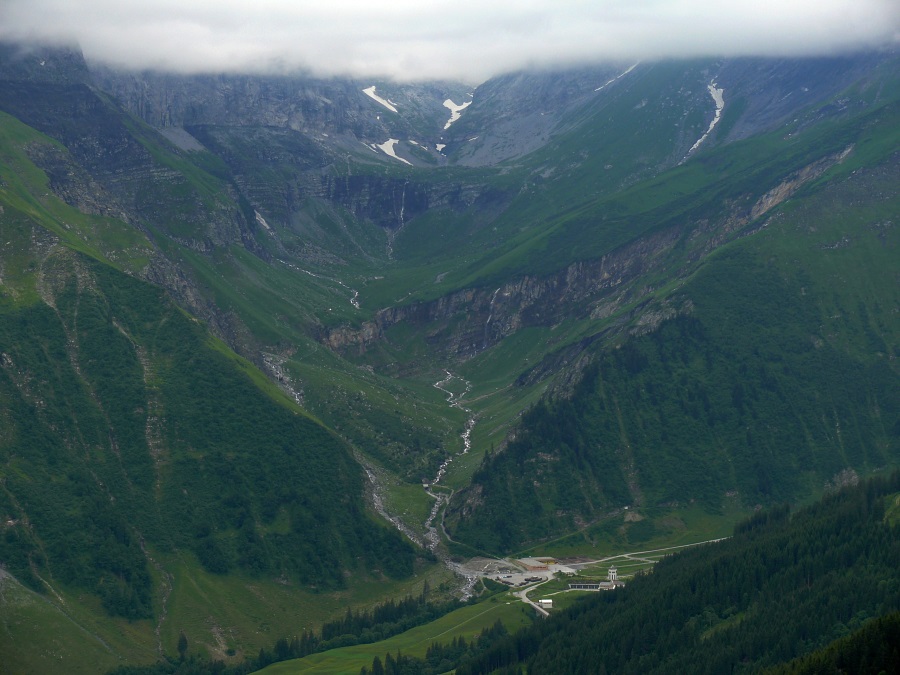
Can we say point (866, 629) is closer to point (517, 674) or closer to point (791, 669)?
point (791, 669)

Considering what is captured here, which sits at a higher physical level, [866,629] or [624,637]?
[866,629]

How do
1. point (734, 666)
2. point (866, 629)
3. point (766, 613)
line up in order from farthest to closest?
1. point (766, 613)
2. point (734, 666)
3. point (866, 629)

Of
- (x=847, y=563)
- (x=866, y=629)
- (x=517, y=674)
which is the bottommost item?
(x=517, y=674)

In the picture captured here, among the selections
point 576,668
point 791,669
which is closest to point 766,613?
point 576,668

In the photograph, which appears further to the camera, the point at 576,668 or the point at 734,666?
the point at 576,668

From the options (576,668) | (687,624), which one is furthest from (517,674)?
(687,624)

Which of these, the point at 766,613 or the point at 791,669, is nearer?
the point at 791,669

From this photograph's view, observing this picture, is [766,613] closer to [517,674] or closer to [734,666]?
[734,666]

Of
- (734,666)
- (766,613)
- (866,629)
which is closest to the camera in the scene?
(866,629)

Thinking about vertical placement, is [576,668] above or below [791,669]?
below
